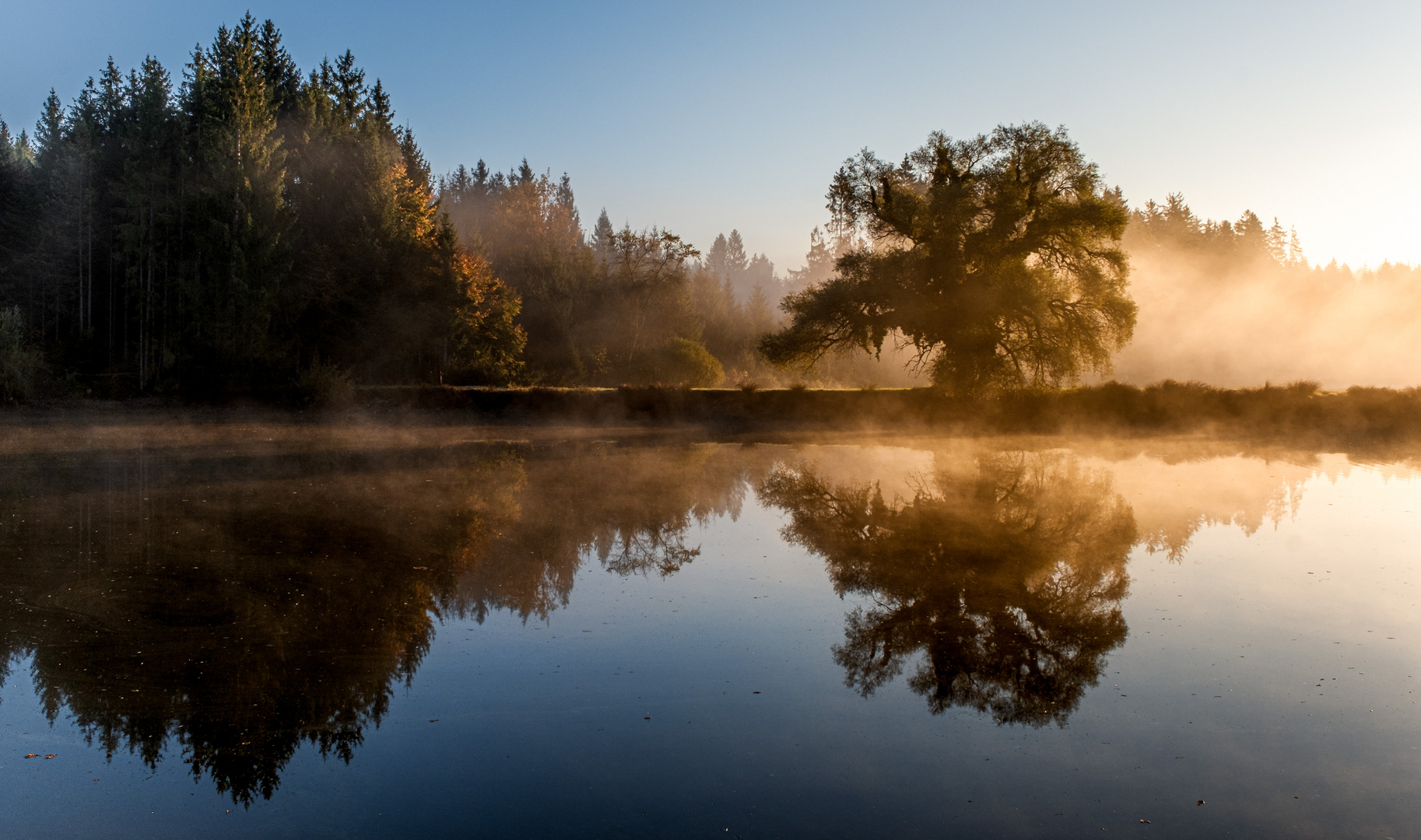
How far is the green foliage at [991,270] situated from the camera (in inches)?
1150

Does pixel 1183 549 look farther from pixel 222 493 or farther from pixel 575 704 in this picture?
pixel 222 493

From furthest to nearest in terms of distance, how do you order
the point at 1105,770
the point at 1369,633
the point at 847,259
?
the point at 847,259 → the point at 1369,633 → the point at 1105,770

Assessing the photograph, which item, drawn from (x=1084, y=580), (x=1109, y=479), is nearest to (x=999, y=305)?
(x=1109, y=479)

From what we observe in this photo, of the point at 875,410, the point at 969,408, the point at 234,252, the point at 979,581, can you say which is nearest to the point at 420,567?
the point at 979,581

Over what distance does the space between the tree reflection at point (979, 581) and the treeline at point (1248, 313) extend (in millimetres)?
53920

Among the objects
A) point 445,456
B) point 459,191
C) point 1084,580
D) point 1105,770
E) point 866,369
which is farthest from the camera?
point 459,191

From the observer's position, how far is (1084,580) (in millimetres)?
10133

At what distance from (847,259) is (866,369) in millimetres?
25769

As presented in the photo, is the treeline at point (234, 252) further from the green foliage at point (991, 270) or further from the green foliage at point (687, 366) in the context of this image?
the green foliage at point (991, 270)

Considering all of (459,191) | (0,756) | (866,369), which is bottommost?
(0,756)

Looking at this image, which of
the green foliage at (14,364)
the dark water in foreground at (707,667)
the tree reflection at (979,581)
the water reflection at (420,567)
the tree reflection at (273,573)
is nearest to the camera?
the dark water in foreground at (707,667)

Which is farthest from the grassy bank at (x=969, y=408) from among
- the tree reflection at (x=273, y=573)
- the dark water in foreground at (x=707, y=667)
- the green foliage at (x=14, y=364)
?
the dark water in foreground at (x=707, y=667)

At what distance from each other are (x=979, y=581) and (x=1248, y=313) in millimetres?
76267

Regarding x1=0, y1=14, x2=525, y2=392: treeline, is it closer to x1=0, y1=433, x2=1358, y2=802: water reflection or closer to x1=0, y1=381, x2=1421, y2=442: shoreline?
x1=0, y1=381, x2=1421, y2=442: shoreline
